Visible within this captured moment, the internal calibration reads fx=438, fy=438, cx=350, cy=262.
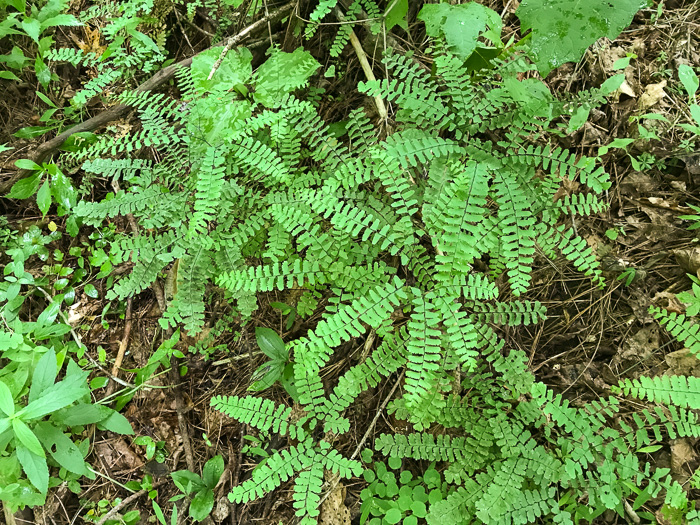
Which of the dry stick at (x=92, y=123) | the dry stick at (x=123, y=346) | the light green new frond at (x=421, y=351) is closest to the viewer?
the light green new frond at (x=421, y=351)

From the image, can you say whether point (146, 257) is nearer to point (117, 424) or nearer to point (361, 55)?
point (117, 424)

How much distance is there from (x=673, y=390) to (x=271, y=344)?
93.4 inches

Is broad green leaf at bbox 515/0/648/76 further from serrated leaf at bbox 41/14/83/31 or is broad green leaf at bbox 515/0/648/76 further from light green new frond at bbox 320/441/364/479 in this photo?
serrated leaf at bbox 41/14/83/31

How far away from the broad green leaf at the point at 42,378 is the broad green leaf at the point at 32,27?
2493 millimetres

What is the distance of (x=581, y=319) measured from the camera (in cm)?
304

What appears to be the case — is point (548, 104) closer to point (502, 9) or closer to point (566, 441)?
point (502, 9)

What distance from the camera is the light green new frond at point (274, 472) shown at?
8.00ft

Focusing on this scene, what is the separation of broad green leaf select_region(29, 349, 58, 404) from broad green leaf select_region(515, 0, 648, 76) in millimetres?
2993

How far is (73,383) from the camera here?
246 centimetres

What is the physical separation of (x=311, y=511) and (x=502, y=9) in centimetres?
366

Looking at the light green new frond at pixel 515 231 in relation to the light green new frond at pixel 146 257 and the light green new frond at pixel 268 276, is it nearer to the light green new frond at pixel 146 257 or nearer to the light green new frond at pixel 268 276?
the light green new frond at pixel 268 276

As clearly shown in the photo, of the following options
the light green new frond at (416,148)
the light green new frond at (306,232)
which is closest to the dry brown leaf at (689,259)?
the light green new frond at (416,148)

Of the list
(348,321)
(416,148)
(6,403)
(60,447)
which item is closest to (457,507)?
(348,321)

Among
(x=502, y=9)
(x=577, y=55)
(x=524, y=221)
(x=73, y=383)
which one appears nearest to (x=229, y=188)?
(x=73, y=383)
